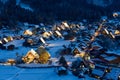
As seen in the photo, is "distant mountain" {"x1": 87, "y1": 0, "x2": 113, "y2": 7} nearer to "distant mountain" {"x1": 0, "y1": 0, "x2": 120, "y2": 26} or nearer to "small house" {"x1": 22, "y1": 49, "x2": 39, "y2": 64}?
"distant mountain" {"x1": 0, "y1": 0, "x2": 120, "y2": 26}

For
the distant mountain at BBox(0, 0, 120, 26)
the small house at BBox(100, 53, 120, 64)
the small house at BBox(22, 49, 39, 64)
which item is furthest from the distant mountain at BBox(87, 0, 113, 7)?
the small house at BBox(22, 49, 39, 64)

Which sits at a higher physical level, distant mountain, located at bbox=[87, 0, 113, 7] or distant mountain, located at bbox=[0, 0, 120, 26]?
distant mountain, located at bbox=[87, 0, 113, 7]

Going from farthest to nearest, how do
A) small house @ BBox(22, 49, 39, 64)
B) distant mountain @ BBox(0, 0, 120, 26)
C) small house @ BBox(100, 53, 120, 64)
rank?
distant mountain @ BBox(0, 0, 120, 26)
small house @ BBox(22, 49, 39, 64)
small house @ BBox(100, 53, 120, 64)

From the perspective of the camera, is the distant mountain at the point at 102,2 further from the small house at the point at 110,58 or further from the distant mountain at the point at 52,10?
the small house at the point at 110,58

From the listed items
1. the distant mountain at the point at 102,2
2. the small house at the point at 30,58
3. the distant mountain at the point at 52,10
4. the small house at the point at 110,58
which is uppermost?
the distant mountain at the point at 102,2

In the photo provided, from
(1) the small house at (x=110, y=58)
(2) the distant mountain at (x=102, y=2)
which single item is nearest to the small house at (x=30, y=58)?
(1) the small house at (x=110, y=58)

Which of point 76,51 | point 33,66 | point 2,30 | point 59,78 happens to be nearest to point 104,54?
point 76,51

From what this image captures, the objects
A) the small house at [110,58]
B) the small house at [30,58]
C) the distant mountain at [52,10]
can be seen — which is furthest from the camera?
the distant mountain at [52,10]

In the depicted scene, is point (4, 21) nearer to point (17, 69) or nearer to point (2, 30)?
point (2, 30)

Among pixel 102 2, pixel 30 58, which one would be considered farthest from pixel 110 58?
pixel 102 2

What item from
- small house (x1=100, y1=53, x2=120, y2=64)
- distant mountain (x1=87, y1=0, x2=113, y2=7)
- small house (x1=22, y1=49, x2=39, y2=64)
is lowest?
small house (x1=100, y1=53, x2=120, y2=64)

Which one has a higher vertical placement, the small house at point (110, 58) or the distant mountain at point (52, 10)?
the distant mountain at point (52, 10)

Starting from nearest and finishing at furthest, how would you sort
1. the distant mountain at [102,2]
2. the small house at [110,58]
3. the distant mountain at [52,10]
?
the small house at [110,58] → the distant mountain at [52,10] → the distant mountain at [102,2]
